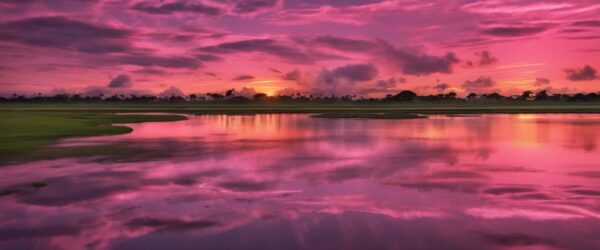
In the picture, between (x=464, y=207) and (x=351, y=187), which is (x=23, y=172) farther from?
(x=464, y=207)

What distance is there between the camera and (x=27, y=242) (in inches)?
Result: 402

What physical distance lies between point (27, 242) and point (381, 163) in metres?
14.9

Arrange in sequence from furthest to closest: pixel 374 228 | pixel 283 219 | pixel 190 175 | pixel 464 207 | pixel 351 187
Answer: pixel 190 175, pixel 351 187, pixel 464 207, pixel 283 219, pixel 374 228

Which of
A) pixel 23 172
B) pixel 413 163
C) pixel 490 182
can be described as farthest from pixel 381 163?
pixel 23 172

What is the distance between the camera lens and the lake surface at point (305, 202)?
10383mm

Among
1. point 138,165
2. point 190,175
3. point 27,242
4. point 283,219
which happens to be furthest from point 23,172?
point 283,219

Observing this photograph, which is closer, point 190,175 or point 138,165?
point 190,175

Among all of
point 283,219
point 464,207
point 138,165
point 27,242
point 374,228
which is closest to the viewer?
point 27,242

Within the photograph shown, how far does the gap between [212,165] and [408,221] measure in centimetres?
1157

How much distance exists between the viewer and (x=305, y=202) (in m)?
13.8

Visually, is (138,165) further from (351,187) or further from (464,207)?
(464,207)

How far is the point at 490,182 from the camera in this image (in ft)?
55.8

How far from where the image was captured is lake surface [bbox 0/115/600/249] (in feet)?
34.1

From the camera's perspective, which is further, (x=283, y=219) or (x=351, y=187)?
(x=351, y=187)
